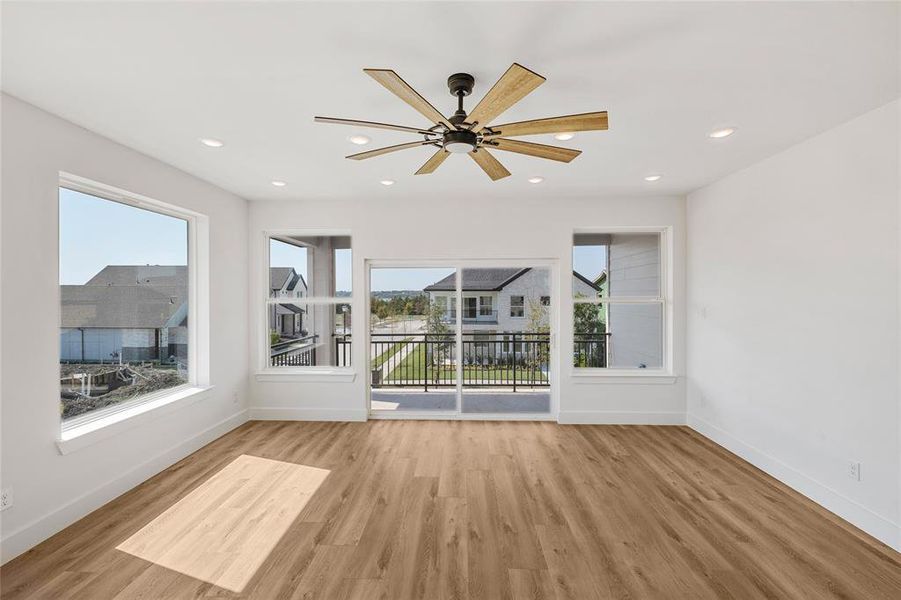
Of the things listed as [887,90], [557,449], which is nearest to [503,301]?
[557,449]

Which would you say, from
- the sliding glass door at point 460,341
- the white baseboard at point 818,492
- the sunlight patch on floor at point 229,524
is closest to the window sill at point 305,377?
the sliding glass door at point 460,341

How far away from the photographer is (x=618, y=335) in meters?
4.55

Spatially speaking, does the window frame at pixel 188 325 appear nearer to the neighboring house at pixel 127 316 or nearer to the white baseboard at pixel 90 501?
the neighboring house at pixel 127 316

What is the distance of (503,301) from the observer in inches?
180

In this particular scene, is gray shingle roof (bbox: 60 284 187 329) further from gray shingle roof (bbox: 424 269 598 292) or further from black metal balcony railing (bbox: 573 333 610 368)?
black metal balcony railing (bbox: 573 333 610 368)

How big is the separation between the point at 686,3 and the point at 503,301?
331 centimetres

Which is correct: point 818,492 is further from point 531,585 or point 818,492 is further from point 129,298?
point 129,298

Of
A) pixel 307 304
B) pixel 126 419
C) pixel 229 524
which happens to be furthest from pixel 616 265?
pixel 126 419

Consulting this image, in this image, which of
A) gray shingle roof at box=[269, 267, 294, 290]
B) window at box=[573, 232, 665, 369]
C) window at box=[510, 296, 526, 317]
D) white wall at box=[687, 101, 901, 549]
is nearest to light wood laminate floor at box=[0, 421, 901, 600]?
white wall at box=[687, 101, 901, 549]

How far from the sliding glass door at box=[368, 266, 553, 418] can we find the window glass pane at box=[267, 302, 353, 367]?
1.31 feet

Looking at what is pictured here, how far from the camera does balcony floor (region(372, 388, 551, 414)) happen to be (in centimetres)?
460

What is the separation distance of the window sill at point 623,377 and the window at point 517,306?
881mm

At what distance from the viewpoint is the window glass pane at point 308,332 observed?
4.63 m

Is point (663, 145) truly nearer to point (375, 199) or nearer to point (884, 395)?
point (884, 395)
